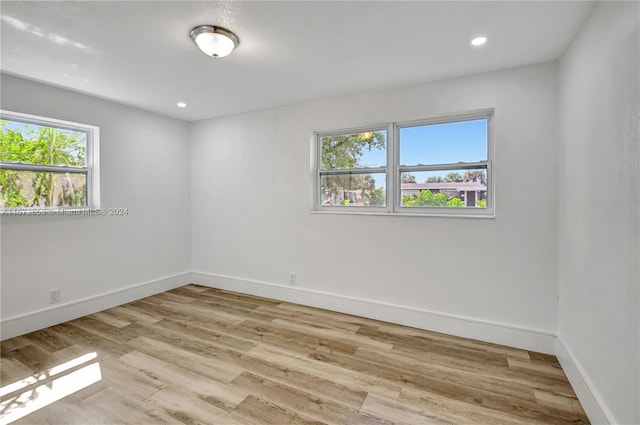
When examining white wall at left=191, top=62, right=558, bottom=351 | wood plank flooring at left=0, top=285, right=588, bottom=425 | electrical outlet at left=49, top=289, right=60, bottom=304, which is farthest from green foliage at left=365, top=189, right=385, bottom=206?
electrical outlet at left=49, top=289, right=60, bottom=304

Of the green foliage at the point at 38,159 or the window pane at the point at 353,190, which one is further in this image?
the window pane at the point at 353,190

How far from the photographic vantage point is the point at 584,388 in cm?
188

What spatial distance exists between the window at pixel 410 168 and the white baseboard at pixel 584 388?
4.16 ft

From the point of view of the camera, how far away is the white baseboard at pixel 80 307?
9.36 feet

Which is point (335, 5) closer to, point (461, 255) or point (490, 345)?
point (461, 255)

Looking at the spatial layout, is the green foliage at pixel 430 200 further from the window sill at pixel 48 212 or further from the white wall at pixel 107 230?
the window sill at pixel 48 212

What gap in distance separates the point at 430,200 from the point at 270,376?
2240 millimetres

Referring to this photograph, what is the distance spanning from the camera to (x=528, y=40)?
2.20 m

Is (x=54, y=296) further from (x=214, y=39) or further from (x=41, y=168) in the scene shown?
(x=214, y=39)

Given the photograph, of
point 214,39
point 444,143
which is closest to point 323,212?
point 444,143

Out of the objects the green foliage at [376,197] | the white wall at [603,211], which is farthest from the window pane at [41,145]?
the white wall at [603,211]

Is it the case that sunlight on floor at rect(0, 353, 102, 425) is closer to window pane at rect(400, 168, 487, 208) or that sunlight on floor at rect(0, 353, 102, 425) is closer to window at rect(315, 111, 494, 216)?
window at rect(315, 111, 494, 216)

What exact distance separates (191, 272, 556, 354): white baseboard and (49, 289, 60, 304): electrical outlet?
1799 millimetres

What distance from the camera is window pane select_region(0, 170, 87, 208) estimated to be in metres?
2.90
